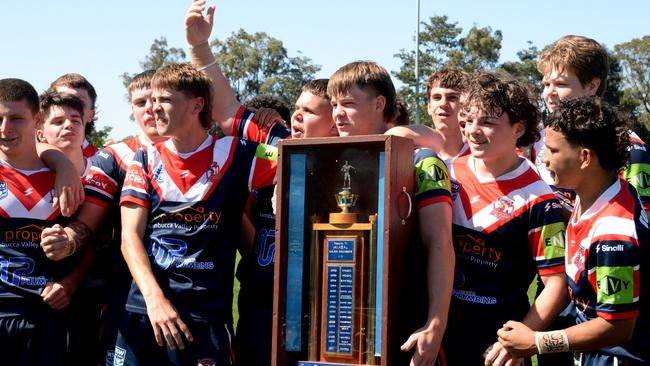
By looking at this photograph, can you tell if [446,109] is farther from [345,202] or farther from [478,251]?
[345,202]

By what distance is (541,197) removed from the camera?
12.4 ft

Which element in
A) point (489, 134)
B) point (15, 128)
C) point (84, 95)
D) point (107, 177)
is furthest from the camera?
point (84, 95)

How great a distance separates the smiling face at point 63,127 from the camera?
16.3 feet

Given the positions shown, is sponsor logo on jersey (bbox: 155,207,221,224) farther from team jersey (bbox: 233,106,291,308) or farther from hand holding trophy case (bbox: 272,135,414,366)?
hand holding trophy case (bbox: 272,135,414,366)

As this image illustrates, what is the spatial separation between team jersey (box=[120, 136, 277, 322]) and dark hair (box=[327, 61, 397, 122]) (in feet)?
1.77

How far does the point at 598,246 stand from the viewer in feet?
Answer: 11.1

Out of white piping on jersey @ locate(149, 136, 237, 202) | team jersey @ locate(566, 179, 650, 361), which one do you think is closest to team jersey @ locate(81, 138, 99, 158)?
white piping on jersey @ locate(149, 136, 237, 202)

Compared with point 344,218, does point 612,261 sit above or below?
below

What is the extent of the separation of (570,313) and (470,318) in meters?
0.62

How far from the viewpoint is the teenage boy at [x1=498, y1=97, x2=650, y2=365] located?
11.0 feet

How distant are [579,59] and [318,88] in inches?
60.7

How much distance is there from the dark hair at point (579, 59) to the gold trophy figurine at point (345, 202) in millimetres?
1649

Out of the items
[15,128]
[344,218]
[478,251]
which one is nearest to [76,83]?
[15,128]

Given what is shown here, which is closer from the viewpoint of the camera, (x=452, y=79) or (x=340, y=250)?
(x=340, y=250)
